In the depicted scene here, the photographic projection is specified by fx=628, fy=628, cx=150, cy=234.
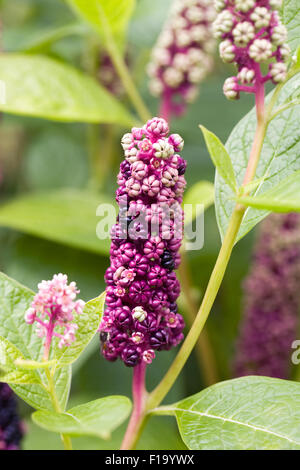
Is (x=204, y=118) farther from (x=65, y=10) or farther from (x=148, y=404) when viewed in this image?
(x=148, y=404)

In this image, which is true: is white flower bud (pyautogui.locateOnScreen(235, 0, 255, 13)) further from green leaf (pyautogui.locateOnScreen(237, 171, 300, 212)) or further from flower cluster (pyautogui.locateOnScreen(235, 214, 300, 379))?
flower cluster (pyautogui.locateOnScreen(235, 214, 300, 379))

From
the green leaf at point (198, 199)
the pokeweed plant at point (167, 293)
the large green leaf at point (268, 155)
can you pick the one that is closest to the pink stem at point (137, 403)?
the pokeweed plant at point (167, 293)

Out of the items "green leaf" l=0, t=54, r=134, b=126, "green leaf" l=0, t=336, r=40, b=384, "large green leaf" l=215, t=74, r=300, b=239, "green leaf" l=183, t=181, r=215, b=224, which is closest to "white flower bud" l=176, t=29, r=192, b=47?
"green leaf" l=0, t=54, r=134, b=126

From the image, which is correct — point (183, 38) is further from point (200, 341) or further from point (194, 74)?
point (200, 341)

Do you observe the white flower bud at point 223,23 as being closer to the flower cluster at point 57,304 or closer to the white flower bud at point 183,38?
the flower cluster at point 57,304

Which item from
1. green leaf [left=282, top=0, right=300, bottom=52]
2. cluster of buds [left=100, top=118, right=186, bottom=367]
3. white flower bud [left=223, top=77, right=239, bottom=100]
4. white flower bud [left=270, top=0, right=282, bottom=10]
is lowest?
cluster of buds [left=100, top=118, right=186, bottom=367]

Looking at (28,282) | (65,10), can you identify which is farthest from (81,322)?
(65,10)
